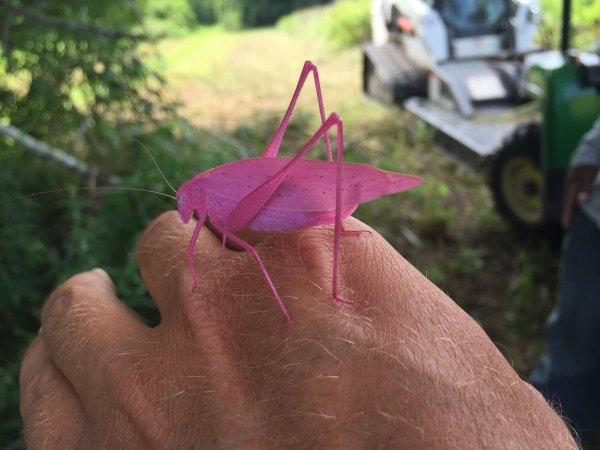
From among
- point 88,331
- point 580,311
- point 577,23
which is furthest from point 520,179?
point 577,23

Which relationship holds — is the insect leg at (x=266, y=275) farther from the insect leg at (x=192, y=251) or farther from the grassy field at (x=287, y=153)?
the grassy field at (x=287, y=153)

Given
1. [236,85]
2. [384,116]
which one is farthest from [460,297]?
[236,85]

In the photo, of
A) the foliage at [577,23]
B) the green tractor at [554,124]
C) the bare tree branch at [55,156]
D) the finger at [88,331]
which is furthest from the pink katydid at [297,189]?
the foliage at [577,23]

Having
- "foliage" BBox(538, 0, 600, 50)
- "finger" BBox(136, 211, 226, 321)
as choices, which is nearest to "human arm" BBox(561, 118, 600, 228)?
"finger" BBox(136, 211, 226, 321)

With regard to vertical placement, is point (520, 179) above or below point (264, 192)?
below

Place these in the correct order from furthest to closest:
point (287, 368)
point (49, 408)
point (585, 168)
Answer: point (585, 168) < point (49, 408) < point (287, 368)

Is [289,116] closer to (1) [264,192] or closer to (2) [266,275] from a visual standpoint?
(1) [264,192]
